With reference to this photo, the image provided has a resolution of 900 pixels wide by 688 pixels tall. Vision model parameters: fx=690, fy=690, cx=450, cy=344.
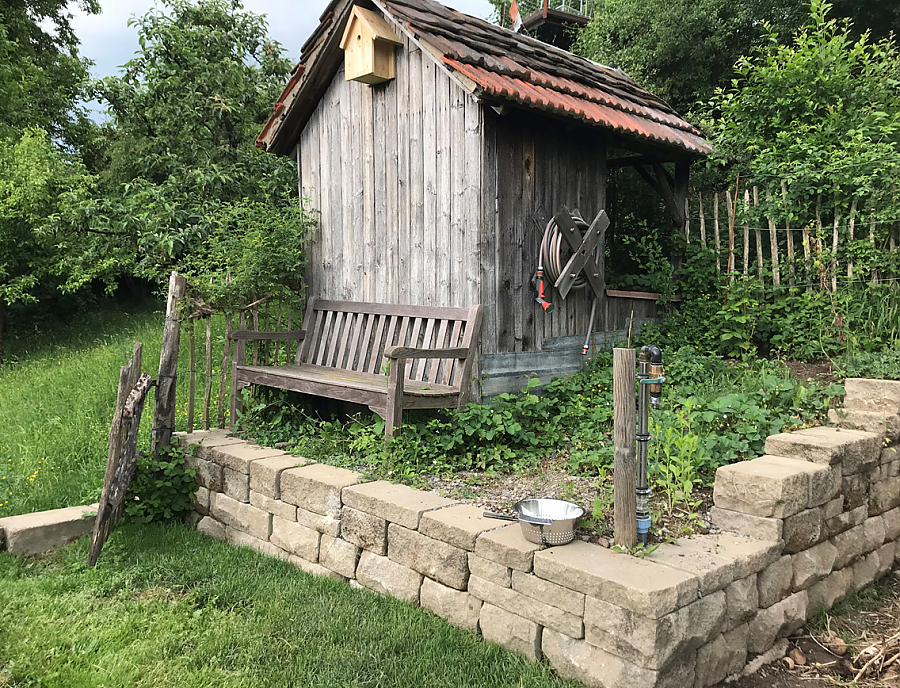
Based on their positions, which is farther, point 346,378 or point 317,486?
point 346,378

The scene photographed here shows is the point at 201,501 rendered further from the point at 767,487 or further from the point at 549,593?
the point at 767,487

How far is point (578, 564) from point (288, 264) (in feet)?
14.8

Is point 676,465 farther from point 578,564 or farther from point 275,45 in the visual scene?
point 275,45

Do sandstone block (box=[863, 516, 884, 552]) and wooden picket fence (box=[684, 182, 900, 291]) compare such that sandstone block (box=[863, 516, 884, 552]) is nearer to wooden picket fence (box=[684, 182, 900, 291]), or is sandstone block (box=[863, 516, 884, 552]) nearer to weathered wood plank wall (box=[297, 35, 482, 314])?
wooden picket fence (box=[684, 182, 900, 291])

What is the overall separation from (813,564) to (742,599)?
80 cm

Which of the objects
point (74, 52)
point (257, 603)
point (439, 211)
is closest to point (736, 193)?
point (439, 211)

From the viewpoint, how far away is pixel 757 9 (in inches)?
444

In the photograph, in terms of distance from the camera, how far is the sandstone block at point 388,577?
12.7 ft

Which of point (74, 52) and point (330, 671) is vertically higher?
point (74, 52)

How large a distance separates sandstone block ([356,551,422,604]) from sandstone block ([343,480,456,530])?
263mm

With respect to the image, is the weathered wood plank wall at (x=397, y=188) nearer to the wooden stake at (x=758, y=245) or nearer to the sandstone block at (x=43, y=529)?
the sandstone block at (x=43, y=529)

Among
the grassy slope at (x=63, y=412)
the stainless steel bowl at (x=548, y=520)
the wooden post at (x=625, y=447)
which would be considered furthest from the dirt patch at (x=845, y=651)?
the grassy slope at (x=63, y=412)

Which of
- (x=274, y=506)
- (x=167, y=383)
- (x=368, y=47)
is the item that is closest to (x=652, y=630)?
(x=274, y=506)

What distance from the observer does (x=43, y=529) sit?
15.5 feet
